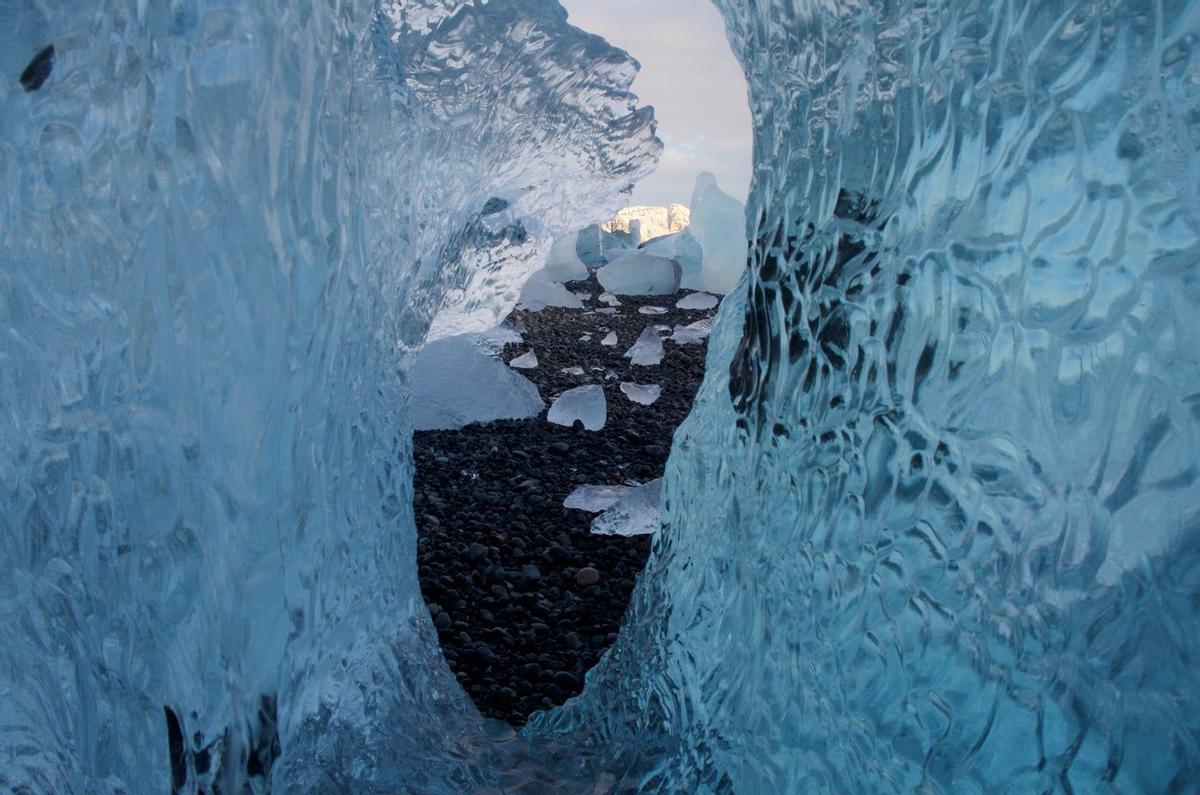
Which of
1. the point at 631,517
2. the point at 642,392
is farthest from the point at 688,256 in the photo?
the point at 631,517

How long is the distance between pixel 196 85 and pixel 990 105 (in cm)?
87

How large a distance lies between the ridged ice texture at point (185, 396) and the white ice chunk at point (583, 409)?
2668 millimetres

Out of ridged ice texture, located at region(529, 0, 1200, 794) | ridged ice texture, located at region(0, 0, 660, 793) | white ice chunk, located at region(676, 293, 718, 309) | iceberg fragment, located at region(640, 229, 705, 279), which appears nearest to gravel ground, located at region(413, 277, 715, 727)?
ridged ice texture, located at region(0, 0, 660, 793)

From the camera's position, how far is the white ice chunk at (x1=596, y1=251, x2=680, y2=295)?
8000 millimetres

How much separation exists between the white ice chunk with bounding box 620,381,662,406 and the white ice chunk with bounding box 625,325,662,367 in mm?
664

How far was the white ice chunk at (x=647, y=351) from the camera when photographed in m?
5.37

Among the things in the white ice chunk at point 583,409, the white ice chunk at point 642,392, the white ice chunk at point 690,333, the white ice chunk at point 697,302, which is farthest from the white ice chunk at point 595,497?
the white ice chunk at point 697,302

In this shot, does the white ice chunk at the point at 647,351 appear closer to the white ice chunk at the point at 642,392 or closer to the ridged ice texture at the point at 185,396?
the white ice chunk at the point at 642,392

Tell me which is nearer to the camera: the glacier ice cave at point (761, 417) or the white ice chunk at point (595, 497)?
the glacier ice cave at point (761, 417)

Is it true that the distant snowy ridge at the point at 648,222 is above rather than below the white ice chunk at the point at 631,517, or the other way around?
above

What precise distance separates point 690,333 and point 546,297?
65.2 inches

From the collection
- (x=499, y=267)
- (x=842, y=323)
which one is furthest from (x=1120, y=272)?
(x=499, y=267)

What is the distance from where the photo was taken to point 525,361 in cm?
532

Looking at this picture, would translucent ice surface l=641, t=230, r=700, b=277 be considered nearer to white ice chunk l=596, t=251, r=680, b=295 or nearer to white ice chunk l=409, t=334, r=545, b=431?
white ice chunk l=596, t=251, r=680, b=295
